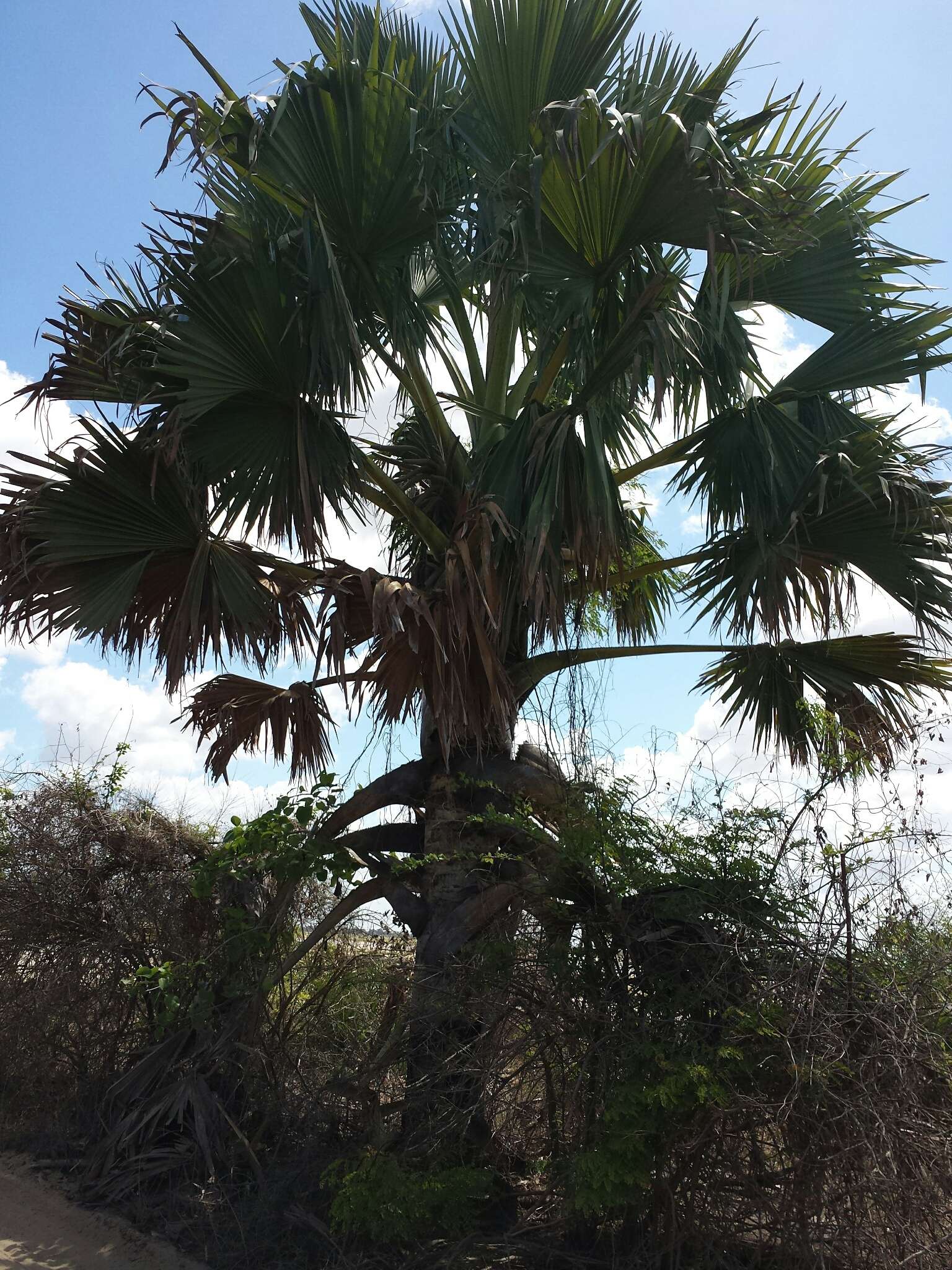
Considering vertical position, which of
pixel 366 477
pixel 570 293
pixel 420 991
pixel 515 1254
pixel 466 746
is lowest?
pixel 515 1254

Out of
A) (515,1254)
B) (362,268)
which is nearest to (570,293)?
(362,268)

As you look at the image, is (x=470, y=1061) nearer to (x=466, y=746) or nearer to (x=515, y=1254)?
(x=515, y=1254)

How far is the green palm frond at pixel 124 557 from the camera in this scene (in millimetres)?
6164

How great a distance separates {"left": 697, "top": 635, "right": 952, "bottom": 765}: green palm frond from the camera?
701cm

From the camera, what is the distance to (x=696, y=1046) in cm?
429

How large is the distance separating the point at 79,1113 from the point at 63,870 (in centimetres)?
170

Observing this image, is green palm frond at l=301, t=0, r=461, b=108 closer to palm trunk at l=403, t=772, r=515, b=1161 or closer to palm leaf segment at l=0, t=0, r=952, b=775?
palm leaf segment at l=0, t=0, r=952, b=775

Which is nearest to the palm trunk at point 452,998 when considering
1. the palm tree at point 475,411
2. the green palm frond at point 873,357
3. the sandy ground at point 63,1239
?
the palm tree at point 475,411

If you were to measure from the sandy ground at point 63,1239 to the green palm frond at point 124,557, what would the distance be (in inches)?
125

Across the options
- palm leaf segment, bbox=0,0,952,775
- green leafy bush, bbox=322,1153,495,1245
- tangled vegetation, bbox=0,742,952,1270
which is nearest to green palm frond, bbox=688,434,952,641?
palm leaf segment, bbox=0,0,952,775

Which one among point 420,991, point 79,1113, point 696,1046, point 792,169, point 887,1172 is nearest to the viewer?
point 887,1172

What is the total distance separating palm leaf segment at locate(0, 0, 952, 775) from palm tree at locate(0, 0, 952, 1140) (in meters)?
0.02

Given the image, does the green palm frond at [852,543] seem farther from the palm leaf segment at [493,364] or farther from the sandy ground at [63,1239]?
the sandy ground at [63,1239]

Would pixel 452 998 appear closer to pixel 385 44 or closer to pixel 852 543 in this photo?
pixel 852 543
